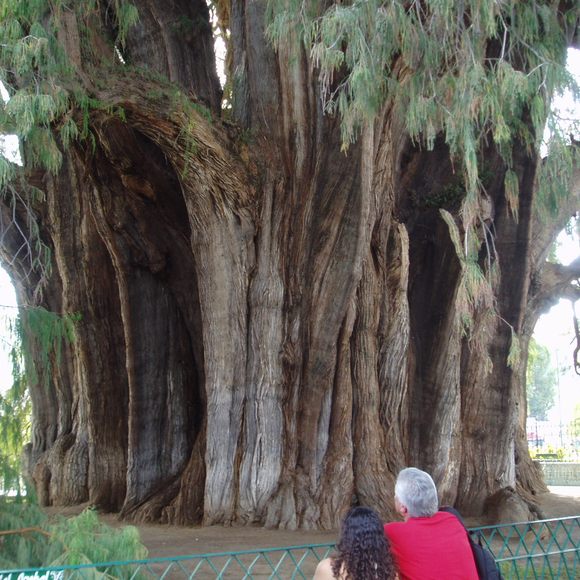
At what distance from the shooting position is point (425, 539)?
2965mm

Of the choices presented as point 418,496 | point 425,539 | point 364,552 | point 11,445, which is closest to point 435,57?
point 11,445

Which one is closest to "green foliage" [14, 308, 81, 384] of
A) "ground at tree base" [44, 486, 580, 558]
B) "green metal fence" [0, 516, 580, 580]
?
"green metal fence" [0, 516, 580, 580]

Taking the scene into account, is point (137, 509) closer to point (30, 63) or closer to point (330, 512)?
point (330, 512)

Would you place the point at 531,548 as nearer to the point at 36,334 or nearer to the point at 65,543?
the point at 65,543

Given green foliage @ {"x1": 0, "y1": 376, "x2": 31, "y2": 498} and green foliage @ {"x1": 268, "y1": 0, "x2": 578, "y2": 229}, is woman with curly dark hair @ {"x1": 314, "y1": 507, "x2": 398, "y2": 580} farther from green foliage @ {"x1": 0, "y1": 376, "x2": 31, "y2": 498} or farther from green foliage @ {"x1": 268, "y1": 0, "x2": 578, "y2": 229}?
green foliage @ {"x1": 268, "y1": 0, "x2": 578, "y2": 229}

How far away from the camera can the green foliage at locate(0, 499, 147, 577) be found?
3834 millimetres

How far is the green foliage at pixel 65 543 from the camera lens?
3834 millimetres

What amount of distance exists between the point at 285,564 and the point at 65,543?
2.75 metres

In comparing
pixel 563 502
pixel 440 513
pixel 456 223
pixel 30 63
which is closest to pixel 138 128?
pixel 30 63

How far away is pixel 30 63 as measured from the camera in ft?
20.3

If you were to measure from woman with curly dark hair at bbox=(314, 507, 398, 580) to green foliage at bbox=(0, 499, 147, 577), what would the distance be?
139 cm

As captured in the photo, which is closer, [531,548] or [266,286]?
[531,548]

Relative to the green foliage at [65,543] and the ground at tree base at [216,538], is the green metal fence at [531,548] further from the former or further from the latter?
the green foliage at [65,543]

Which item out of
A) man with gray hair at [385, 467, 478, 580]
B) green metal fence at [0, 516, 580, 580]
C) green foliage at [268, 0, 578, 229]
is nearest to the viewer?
man with gray hair at [385, 467, 478, 580]
